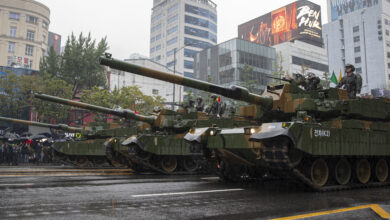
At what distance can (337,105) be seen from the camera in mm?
10367

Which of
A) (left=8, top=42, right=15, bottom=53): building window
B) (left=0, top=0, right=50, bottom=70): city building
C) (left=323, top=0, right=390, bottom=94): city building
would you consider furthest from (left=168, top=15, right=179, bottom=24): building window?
(left=8, top=42, right=15, bottom=53): building window

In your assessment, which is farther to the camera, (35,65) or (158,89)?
(35,65)

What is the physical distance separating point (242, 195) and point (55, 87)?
3064 centimetres

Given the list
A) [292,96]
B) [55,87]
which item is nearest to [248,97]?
[292,96]

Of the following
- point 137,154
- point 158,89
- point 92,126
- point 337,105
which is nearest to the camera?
point 337,105

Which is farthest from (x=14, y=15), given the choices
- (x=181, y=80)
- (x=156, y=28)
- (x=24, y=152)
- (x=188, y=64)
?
(x=181, y=80)

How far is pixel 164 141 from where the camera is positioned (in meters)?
15.0

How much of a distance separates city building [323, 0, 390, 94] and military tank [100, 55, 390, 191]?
7288cm

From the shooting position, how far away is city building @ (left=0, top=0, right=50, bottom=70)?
6500cm

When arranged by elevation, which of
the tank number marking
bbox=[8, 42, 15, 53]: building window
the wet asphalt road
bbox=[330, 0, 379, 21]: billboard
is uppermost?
bbox=[330, 0, 379, 21]: billboard

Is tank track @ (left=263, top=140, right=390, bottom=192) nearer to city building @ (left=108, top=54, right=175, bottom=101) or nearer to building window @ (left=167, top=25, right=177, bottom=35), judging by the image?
city building @ (left=108, top=54, right=175, bottom=101)

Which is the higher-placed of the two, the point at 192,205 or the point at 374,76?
the point at 374,76

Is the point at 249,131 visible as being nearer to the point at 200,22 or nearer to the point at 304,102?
the point at 304,102

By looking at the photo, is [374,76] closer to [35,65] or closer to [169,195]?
[35,65]
